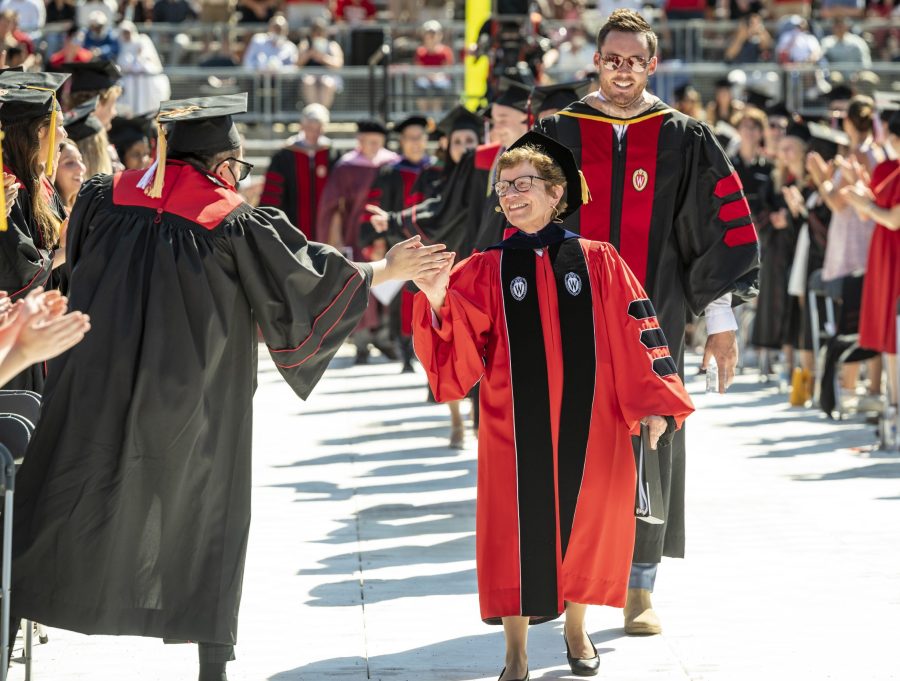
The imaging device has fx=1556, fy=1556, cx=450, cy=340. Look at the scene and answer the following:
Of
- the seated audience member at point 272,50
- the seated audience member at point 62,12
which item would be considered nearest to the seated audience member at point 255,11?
the seated audience member at point 272,50

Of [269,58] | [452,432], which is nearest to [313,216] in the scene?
[269,58]

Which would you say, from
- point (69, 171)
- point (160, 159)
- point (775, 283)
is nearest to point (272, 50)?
point (775, 283)

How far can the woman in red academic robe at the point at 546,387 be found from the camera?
4965 mm

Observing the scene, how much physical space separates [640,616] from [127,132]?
516 centimetres

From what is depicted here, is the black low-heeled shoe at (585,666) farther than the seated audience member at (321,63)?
No

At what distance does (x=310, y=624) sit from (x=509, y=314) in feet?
5.17

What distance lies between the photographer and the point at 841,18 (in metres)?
20.3

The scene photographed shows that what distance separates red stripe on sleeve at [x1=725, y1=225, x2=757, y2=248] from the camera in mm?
5648

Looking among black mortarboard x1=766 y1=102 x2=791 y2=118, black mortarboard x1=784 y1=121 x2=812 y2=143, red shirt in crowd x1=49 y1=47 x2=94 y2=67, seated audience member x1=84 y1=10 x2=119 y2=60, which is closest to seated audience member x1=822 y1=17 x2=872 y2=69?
black mortarboard x1=766 y1=102 x2=791 y2=118

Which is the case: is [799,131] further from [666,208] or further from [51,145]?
[51,145]

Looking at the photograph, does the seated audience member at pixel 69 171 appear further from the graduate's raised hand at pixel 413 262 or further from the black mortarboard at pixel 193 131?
the graduate's raised hand at pixel 413 262

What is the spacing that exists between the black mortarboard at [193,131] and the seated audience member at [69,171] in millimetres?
2138

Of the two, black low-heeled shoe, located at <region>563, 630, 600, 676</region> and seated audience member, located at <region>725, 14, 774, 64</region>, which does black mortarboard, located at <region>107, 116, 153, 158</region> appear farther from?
seated audience member, located at <region>725, 14, 774, 64</region>

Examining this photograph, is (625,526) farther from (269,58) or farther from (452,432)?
(269,58)
